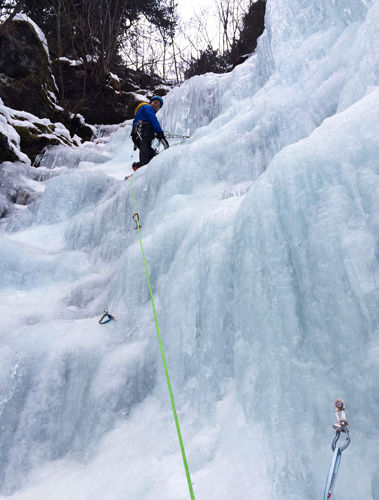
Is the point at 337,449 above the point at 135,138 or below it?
below

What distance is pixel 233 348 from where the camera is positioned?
1.82 m

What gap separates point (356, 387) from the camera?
1.34m

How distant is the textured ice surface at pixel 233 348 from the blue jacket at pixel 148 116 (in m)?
2.68

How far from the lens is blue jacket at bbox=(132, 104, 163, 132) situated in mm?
5382

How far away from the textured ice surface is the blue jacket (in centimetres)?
268

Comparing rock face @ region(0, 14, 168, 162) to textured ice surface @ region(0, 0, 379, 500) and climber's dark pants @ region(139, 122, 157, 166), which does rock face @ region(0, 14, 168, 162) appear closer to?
climber's dark pants @ region(139, 122, 157, 166)

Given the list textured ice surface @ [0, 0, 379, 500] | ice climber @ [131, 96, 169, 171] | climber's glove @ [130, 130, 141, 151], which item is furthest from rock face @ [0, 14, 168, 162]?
textured ice surface @ [0, 0, 379, 500]

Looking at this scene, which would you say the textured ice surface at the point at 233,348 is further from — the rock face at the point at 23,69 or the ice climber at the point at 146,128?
the rock face at the point at 23,69

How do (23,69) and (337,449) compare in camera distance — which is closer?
(337,449)

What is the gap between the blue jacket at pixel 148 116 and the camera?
538 centimetres

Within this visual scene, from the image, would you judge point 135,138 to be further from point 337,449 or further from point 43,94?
point 337,449

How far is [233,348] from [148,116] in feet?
14.6

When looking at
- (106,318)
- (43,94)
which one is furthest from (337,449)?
(43,94)

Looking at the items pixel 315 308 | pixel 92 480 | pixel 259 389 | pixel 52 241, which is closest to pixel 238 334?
pixel 259 389
